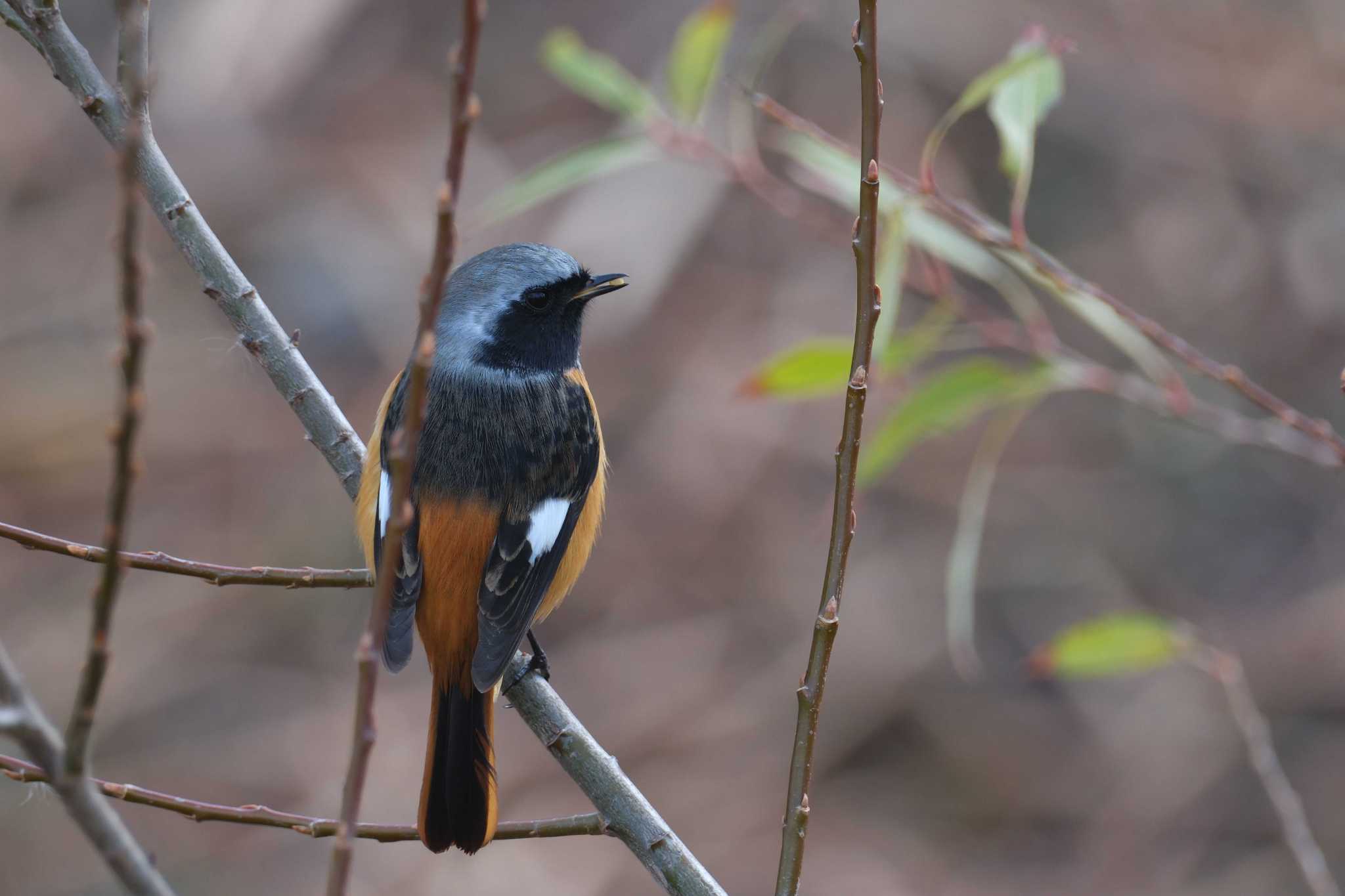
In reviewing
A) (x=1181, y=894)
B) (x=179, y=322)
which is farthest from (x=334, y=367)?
(x=1181, y=894)

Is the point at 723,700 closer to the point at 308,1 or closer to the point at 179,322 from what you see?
the point at 179,322

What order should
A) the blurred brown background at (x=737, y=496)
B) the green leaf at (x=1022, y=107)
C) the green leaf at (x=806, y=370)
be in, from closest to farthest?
the green leaf at (x=1022, y=107) → the green leaf at (x=806, y=370) → the blurred brown background at (x=737, y=496)

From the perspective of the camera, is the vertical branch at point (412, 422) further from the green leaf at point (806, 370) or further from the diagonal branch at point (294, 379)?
the green leaf at point (806, 370)

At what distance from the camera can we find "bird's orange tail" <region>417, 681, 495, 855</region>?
238 cm

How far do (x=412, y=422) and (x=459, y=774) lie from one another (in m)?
1.42

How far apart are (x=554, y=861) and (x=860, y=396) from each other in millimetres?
4880

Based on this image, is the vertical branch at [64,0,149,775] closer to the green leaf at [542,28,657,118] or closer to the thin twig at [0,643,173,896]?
the thin twig at [0,643,173,896]

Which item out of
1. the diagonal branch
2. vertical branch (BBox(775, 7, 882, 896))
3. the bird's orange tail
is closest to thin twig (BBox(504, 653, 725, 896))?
the diagonal branch

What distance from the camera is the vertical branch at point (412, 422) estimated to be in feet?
3.82

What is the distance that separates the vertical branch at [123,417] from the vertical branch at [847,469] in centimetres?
85

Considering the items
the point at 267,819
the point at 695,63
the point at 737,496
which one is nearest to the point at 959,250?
the point at 695,63

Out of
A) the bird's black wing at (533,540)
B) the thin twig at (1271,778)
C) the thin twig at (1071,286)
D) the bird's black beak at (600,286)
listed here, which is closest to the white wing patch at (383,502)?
the bird's black wing at (533,540)

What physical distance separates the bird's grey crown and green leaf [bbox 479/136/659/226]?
0.93 ft

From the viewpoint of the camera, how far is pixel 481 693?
270 cm
